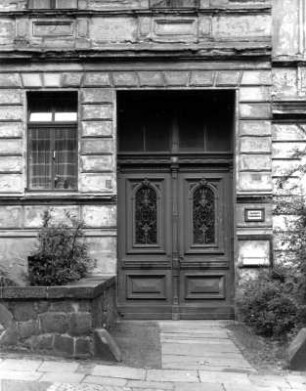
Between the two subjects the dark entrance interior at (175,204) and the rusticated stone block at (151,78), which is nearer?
the rusticated stone block at (151,78)

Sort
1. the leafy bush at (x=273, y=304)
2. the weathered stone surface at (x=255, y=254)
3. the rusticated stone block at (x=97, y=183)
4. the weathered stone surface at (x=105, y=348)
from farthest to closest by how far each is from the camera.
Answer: the rusticated stone block at (x=97, y=183), the weathered stone surface at (x=255, y=254), the leafy bush at (x=273, y=304), the weathered stone surface at (x=105, y=348)

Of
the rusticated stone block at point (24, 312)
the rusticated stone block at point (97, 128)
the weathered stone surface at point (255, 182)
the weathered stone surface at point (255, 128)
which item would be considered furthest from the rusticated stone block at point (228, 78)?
the rusticated stone block at point (24, 312)

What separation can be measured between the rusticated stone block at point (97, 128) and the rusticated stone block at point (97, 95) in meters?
0.40

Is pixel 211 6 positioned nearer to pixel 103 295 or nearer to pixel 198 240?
pixel 198 240

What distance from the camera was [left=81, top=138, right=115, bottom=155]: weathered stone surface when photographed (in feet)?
36.8

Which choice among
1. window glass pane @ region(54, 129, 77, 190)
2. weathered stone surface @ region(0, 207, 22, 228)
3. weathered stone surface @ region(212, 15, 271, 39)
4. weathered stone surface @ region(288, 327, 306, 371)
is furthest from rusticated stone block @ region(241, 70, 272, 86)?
Result: weathered stone surface @ region(288, 327, 306, 371)

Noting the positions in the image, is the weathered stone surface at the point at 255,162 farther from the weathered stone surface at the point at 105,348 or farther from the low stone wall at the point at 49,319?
the weathered stone surface at the point at 105,348

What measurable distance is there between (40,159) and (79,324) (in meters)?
4.35

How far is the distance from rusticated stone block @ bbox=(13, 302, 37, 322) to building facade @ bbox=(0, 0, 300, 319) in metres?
2.78

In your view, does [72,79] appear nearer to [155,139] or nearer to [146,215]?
[155,139]

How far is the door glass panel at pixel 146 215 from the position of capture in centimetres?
1162

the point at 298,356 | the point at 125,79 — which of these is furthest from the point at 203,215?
the point at 298,356

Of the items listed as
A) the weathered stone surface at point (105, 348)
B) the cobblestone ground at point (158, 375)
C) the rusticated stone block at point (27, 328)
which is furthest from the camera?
the rusticated stone block at point (27, 328)

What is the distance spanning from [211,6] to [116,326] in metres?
5.93
